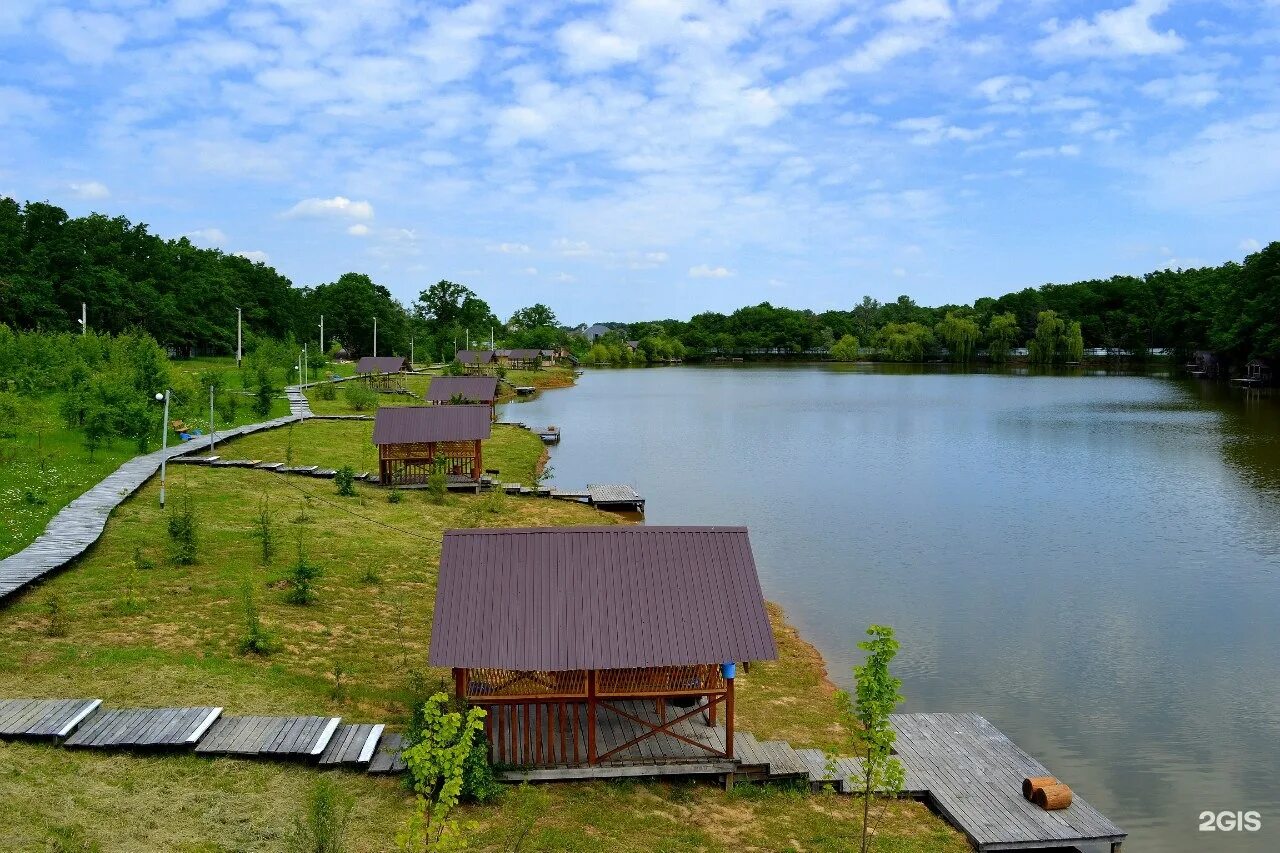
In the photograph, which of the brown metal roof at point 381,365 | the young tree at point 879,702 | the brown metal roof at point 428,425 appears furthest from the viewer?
the brown metal roof at point 381,365

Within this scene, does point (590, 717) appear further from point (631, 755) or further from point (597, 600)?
point (597, 600)

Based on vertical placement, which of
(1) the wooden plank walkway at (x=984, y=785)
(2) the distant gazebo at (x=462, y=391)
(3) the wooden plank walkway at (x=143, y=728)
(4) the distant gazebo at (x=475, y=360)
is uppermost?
(4) the distant gazebo at (x=475, y=360)

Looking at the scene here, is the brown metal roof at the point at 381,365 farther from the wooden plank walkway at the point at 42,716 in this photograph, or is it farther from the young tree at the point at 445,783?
the young tree at the point at 445,783

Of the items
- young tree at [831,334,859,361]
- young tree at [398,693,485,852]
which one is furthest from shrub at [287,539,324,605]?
young tree at [831,334,859,361]

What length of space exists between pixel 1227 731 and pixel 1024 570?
958 cm

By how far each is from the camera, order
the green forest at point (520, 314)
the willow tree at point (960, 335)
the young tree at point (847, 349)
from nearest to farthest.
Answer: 1. the green forest at point (520, 314)
2. the willow tree at point (960, 335)
3. the young tree at point (847, 349)

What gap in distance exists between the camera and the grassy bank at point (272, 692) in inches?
404

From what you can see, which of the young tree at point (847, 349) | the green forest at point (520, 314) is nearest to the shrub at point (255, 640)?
the green forest at point (520, 314)

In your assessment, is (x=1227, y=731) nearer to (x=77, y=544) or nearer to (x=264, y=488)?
(x=77, y=544)

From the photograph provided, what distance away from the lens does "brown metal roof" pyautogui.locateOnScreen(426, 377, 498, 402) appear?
45406 millimetres

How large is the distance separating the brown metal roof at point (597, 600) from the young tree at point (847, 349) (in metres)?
149

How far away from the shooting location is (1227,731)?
1539cm

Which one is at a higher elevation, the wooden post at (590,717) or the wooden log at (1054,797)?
the wooden post at (590,717)

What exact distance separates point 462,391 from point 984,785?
36464 mm
